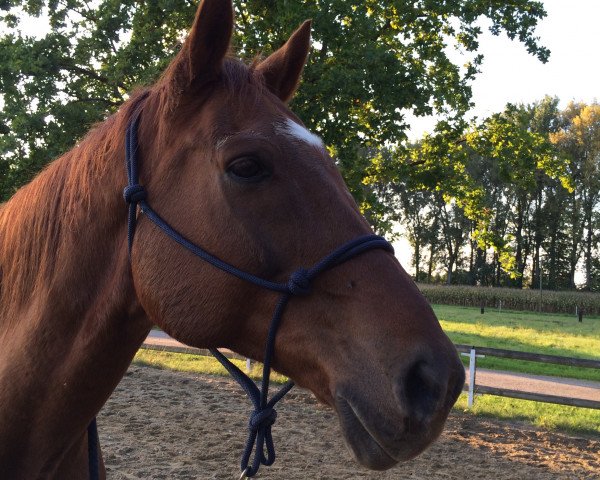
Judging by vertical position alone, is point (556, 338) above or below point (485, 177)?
below

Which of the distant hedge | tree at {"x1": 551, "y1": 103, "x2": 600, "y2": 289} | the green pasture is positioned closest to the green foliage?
the distant hedge

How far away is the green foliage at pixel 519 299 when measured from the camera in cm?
4072

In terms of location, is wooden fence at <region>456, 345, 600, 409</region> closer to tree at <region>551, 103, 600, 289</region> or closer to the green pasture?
the green pasture

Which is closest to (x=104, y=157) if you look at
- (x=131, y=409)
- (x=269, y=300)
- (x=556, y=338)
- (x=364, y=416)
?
(x=269, y=300)

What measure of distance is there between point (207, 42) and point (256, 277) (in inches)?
31.5

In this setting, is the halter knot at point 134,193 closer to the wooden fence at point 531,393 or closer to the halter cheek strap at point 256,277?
the halter cheek strap at point 256,277

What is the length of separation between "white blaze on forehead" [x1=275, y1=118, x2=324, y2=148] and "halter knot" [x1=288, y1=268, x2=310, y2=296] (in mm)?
448

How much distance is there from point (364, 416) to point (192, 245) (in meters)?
0.74

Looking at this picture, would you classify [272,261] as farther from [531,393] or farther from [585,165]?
[585,165]

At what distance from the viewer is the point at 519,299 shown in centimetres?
4203

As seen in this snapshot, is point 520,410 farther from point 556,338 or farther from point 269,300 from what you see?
point 556,338

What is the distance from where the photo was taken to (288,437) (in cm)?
765

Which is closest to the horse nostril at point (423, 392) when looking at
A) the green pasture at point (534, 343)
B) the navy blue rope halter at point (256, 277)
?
the navy blue rope halter at point (256, 277)

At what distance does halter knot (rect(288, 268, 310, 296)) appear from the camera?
5.49 feet
